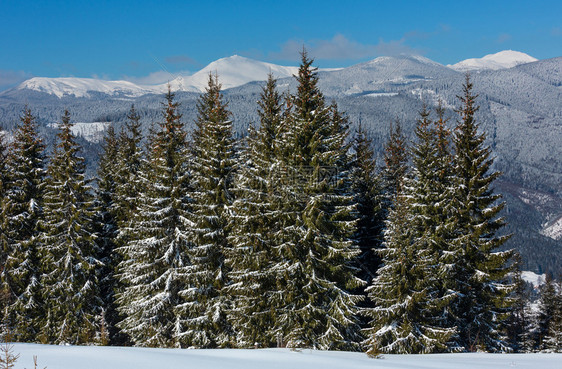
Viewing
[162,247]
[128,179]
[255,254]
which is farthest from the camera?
[128,179]

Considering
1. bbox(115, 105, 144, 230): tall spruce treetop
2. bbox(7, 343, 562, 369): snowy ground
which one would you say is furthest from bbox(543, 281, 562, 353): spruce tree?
bbox(115, 105, 144, 230): tall spruce treetop

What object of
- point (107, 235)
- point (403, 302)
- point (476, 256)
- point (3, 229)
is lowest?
point (403, 302)

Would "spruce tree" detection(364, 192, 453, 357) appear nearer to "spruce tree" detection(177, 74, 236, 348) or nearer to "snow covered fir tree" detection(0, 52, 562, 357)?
"snow covered fir tree" detection(0, 52, 562, 357)

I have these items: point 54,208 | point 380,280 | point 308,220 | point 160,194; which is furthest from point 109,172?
point 380,280

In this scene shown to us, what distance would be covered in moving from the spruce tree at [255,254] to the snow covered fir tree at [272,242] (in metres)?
0.07

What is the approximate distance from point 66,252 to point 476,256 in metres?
24.6

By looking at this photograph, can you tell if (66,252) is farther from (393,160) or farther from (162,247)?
(393,160)

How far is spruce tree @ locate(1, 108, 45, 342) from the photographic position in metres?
26.3

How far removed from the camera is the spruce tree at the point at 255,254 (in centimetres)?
2033

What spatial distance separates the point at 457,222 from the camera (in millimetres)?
22891

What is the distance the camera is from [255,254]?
804 inches

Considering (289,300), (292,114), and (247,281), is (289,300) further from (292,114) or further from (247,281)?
(292,114)

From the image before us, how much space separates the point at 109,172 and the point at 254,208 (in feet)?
52.8

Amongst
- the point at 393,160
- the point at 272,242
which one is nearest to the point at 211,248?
the point at 272,242
